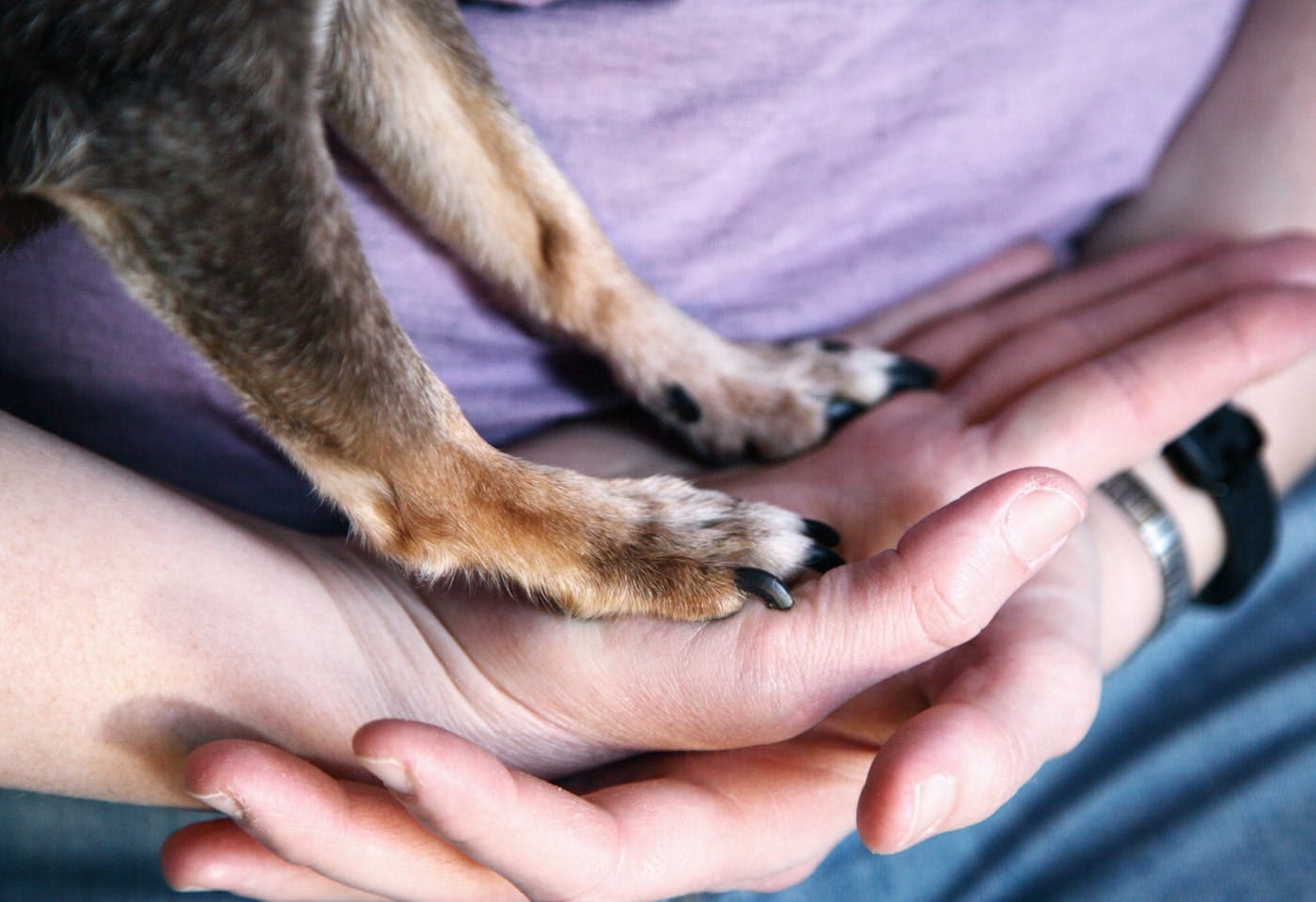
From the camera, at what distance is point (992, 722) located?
956 mm

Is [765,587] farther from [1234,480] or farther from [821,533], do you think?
[1234,480]

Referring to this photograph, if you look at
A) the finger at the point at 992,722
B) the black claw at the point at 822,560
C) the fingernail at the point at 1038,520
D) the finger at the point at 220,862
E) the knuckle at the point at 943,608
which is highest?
the fingernail at the point at 1038,520

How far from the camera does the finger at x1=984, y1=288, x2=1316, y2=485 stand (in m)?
1.24

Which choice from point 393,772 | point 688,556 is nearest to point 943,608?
point 688,556

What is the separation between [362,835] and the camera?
0.98 m

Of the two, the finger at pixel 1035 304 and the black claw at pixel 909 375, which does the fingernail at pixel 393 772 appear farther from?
the finger at pixel 1035 304

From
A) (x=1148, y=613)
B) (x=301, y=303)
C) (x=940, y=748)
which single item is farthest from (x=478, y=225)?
(x=1148, y=613)

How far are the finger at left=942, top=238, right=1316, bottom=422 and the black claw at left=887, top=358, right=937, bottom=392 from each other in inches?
1.2

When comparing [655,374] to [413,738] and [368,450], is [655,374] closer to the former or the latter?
[368,450]

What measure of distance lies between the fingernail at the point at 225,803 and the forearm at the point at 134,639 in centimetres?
15

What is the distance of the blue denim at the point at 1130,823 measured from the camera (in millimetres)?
1368

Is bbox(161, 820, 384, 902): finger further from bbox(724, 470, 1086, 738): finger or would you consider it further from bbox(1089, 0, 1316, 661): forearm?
bbox(1089, 0, 1316, 661): forearm

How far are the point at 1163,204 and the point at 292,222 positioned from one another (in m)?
1.63

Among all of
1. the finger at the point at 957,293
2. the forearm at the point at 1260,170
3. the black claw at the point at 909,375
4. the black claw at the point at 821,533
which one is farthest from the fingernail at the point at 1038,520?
the forearm at the point at 1260,170
